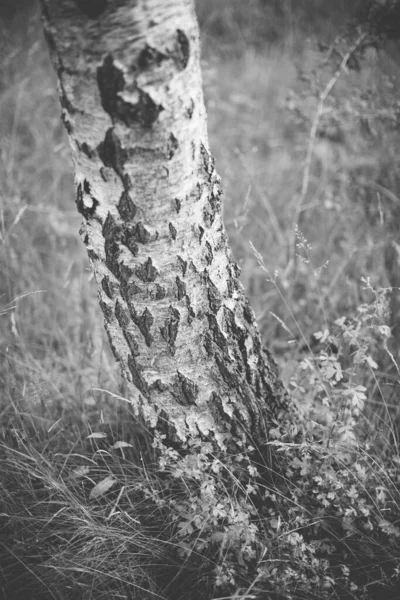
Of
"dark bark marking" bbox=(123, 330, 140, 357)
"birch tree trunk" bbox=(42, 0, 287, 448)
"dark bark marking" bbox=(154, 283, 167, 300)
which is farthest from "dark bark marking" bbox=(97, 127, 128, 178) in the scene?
"dark bark marking" bbox=(123, 330, 140, 357)

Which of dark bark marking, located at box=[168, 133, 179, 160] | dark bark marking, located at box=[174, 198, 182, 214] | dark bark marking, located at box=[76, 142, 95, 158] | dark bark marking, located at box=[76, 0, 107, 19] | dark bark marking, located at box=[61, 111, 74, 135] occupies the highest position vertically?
dark bark marking, located at box=[76, 0, 107, 19]

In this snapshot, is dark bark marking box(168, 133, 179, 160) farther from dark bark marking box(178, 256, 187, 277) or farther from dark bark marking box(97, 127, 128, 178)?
dark bark marking box(178, 256, 187, 277)

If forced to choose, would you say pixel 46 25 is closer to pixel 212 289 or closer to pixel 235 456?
pixel 212 289

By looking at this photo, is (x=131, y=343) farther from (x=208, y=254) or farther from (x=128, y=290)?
(x=208, y=254)

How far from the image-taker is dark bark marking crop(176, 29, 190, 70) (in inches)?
33.4

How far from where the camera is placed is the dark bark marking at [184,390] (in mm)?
1217

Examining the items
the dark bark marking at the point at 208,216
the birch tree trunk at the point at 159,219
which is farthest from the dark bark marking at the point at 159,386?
the dark bark marking at the point at 208,216

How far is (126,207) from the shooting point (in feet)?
3.15

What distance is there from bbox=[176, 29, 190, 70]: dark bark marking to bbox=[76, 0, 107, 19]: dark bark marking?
170 millimetres

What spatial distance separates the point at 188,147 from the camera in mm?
952

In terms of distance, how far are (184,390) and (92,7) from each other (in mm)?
1048

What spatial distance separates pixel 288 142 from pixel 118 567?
412 cm

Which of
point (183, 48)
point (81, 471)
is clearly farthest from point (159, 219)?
point (81, 471)

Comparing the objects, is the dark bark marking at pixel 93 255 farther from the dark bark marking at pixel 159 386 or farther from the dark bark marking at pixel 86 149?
the dark bark marking at pixel 159 386
